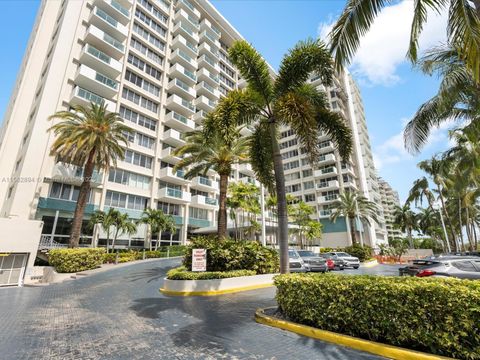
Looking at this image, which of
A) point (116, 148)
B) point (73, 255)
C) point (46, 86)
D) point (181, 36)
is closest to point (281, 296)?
point (73, 255)

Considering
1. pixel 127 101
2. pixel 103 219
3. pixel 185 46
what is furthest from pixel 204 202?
pixel 185 46

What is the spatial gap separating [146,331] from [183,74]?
135 ft

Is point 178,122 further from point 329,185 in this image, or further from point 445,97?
point 445,97

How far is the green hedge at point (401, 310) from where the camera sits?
4508 millimetres

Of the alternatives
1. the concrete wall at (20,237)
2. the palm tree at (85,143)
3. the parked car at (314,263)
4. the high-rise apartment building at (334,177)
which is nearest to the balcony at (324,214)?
the high-rise apartment building at (334,177)

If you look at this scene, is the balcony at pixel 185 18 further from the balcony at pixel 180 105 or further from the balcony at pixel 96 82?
the balcony at pixel 96 82

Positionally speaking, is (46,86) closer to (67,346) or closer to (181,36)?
Answer: (181,36)

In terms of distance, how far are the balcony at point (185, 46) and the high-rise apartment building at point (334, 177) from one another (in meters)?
21.6

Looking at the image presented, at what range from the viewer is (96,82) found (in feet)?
98.0

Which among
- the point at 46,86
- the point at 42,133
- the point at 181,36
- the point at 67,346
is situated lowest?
the point at 67,346

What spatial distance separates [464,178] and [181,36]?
4277 centimetres

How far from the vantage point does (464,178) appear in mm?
22250

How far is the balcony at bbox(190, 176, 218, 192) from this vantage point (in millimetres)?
40188

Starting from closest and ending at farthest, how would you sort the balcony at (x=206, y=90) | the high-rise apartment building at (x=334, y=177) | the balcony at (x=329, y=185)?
the balcony at (x=206, y=90)
the high-rise apartment building at (x=334, y=177)
the balcony at (x=329, y=185)
